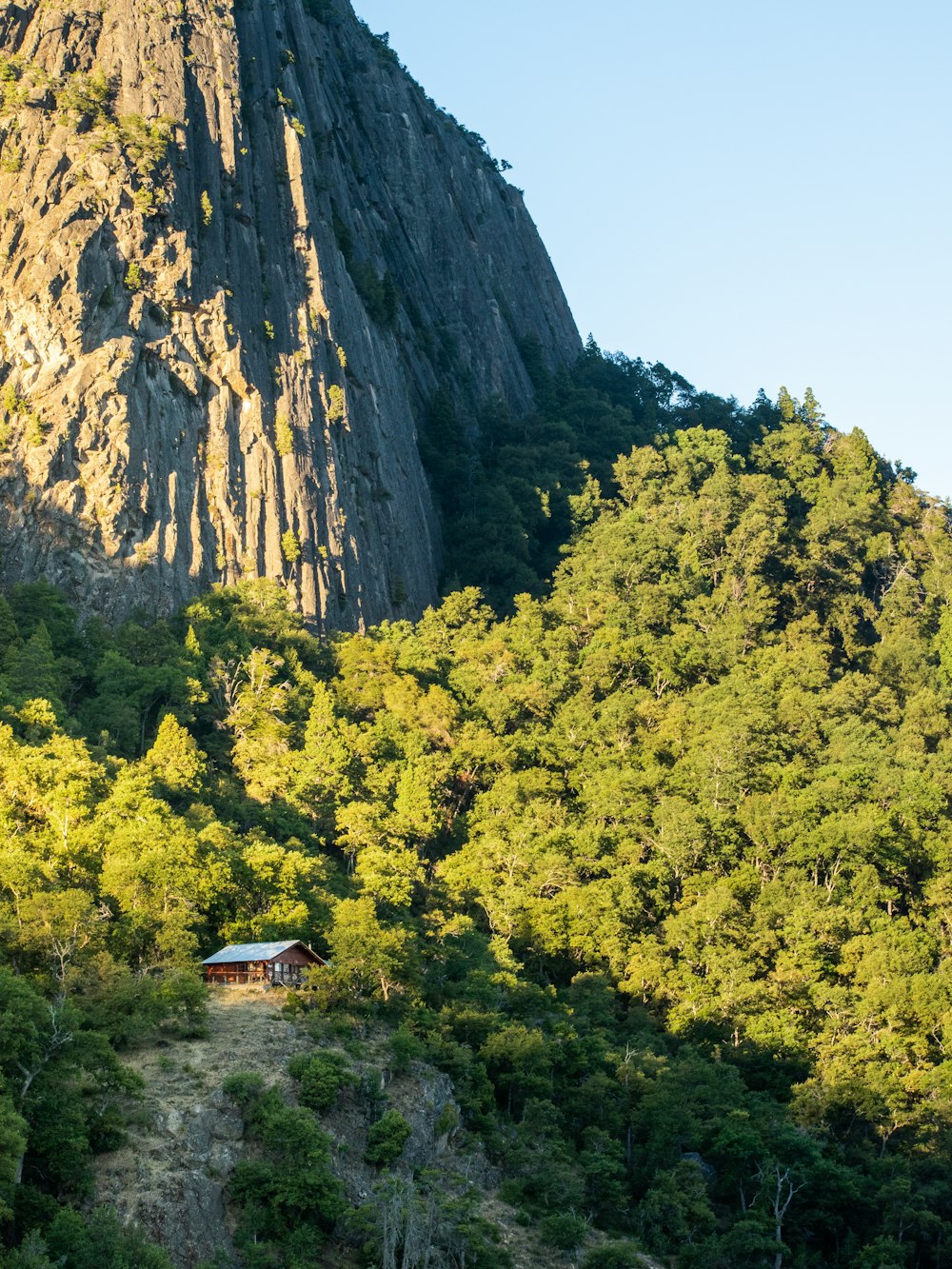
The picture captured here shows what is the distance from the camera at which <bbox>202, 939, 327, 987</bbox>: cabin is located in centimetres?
4238

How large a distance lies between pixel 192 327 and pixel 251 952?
2859 centimetres

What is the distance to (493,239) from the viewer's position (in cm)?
10188

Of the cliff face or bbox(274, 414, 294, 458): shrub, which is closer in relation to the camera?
the cliff face

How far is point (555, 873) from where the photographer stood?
53.7m

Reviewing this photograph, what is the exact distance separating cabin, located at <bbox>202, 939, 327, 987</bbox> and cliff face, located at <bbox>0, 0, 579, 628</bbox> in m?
18.2

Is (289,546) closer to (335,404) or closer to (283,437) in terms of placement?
(283,437)

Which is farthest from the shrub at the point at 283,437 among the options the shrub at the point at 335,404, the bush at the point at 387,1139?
the bush at the point at 387,1139

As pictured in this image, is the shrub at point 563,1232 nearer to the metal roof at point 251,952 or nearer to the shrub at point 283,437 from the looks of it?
the metal roof at point 251,952

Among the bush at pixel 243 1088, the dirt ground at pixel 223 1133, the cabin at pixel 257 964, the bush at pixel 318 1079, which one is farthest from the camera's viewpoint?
the cabin at pixel 257 964

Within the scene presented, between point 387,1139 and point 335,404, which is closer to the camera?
point 387,1139

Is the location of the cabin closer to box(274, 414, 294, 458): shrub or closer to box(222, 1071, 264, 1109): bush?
box(222, 1071, 264, 1109): bush

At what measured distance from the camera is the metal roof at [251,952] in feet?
139

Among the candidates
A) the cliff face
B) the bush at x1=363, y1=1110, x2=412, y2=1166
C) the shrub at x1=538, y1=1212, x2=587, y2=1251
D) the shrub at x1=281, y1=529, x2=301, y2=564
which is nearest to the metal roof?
the bush at x1=363, y1=1110, x2=412, y2=1166

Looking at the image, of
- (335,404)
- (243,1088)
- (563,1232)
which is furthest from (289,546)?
(563,1232)
